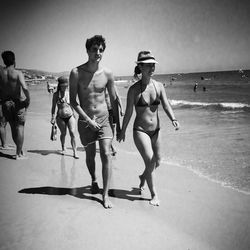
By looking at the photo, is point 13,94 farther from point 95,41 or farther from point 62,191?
point 95,41

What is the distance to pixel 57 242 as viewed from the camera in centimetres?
243

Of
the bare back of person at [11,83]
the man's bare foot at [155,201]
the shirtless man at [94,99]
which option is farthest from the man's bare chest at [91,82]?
the bare back of person at [11,83]

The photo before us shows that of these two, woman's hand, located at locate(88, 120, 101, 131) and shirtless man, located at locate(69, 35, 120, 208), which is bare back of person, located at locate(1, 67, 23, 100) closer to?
shirtless man, located at locate(69, 35, 120, 208)

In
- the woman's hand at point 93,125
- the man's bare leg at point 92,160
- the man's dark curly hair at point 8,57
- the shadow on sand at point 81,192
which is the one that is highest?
the man's dark curly hair at point 8,57

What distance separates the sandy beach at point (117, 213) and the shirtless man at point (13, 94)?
82 centimetres

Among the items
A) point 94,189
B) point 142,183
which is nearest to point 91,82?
point 94,189

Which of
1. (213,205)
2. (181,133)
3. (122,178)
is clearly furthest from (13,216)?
(181,133)

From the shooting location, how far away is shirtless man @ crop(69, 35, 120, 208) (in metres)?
3.15

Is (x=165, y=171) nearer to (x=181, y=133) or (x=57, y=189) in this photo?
(x=57, y=189)

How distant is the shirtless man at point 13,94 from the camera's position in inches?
184

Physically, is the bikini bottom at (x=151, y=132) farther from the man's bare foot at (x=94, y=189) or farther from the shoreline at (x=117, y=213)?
the man's bare foot at (x=94, y=189)

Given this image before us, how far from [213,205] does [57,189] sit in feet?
7.86

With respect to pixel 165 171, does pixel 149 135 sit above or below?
above

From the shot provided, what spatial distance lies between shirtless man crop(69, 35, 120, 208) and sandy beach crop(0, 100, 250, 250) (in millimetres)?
451
